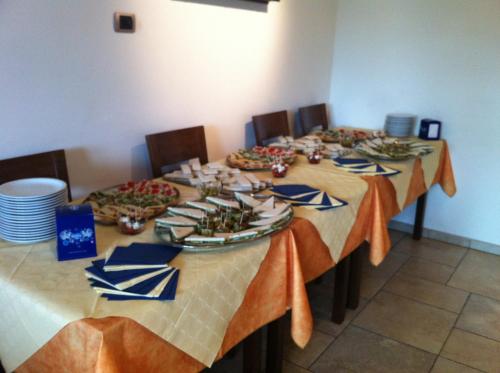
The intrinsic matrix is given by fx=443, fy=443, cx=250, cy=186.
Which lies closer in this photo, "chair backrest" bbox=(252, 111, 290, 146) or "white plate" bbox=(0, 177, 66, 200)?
"white plate" bbox=(0, 177, 66, 200)

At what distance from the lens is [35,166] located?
1540 mm

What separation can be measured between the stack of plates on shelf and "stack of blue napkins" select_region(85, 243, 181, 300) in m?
2.07

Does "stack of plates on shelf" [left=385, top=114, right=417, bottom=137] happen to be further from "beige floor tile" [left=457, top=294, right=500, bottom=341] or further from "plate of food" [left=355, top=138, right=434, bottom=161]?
"beige floor tile" [left=457, top=294, right=500, bottom=341]

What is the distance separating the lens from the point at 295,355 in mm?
1818

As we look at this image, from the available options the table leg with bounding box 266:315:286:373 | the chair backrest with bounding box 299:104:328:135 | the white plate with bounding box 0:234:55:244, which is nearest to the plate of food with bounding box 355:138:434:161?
the chair backrest with bounding box 299:104:328:135

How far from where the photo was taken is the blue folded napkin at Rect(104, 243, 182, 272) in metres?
1.05

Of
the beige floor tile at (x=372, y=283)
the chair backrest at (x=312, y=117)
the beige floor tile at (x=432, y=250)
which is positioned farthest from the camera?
the chair backrest at (x=312, y=117)

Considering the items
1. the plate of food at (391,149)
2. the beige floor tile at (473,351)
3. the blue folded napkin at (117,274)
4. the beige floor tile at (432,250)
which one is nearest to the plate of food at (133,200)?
the blue folded napkin at (117,274)

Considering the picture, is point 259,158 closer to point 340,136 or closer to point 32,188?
point 340,136

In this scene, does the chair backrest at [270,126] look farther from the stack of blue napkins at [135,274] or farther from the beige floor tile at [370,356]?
the stack of blue napkins at [135,274]

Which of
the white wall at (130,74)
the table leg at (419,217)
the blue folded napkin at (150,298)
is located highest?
the white wall at (130,74)

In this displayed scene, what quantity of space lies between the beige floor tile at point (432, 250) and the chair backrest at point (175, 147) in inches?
59.3

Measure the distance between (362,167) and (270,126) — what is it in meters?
0.74

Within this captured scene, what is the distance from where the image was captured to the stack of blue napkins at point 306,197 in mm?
1529
